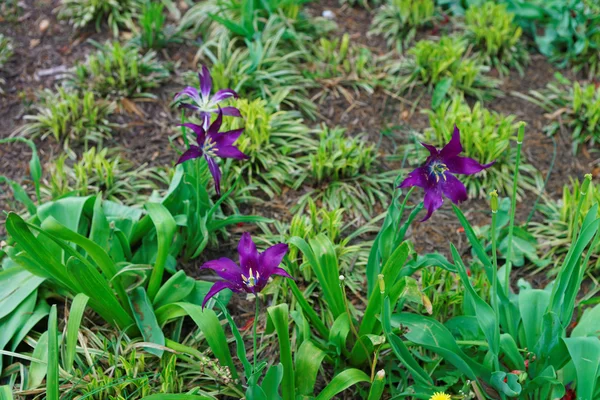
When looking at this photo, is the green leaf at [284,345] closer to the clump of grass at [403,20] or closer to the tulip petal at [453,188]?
the tulip petal at [453,188]

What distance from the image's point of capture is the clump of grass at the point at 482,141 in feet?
10.2

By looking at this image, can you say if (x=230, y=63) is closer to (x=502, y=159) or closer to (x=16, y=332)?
(x=502, y=159)

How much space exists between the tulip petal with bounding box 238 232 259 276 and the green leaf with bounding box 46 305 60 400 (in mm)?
564

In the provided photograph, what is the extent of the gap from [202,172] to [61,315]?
0.77 meters

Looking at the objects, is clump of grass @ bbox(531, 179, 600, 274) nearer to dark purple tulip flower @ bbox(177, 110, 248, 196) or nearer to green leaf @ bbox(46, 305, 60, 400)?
dark purple tulip flower @ bbox(177, 110, 248, 196)

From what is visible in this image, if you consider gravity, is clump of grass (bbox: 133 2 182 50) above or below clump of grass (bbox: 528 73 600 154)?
above

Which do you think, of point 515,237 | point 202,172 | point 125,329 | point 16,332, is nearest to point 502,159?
point 515,237

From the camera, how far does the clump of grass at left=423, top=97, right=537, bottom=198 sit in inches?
122

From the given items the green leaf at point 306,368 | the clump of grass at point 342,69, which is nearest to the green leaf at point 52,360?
the green leaf at point 306,368

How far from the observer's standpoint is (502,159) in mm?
3211

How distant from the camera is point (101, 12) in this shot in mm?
3902

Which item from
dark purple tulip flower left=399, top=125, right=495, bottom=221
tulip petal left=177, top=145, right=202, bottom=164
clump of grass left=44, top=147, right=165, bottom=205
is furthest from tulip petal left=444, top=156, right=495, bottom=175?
clump of grass left=44, top=147, right=165, bottom=205

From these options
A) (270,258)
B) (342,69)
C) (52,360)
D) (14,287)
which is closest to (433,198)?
(270,258)

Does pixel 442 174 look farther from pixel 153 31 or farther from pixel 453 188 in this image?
pixel 153 31
